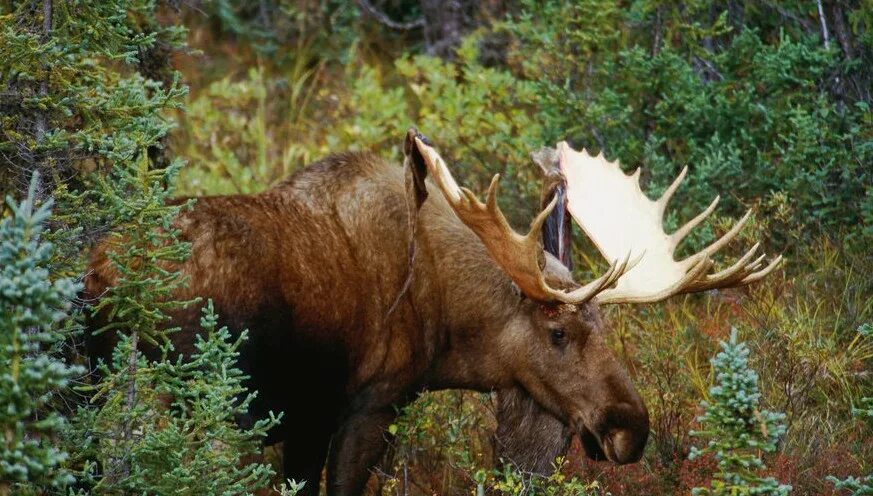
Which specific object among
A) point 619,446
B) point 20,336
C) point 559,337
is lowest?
point 619,446

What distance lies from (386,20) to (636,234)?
5.43m

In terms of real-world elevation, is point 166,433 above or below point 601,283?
below

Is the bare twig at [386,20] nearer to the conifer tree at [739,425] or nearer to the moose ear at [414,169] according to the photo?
the moose ear at [414,169]

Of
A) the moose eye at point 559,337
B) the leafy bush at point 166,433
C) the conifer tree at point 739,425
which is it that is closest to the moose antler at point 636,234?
the moose eye at point 559,337

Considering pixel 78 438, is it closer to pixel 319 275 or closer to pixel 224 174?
pixel 319 275

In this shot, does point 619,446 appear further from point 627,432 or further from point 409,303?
point 409,303

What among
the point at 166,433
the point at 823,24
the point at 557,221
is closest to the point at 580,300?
the point at 557,221

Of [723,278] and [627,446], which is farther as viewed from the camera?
[723,278]

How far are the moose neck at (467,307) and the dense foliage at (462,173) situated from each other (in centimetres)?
31

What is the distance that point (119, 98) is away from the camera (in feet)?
16.0

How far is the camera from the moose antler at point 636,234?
5801mm

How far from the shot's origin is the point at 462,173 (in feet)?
28.6

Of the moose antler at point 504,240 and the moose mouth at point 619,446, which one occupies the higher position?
the moose antler at point 504,240

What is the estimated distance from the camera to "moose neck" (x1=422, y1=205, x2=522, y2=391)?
6059 millimetres
